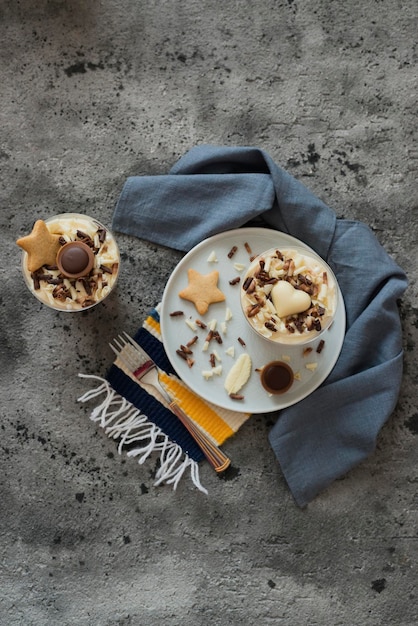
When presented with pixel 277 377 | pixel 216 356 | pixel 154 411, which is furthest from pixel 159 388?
pixel 277 377

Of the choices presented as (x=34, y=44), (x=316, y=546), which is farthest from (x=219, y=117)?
(x=316, y=546)

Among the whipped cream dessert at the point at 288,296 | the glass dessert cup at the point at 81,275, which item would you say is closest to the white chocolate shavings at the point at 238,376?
the whipped cream dessert at the point at 288,296

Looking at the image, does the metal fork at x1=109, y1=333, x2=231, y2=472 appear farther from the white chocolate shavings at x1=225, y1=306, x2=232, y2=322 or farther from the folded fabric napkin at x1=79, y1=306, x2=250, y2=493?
the white chocolate shavings at x1=225, y1=306, x2=232, y2=322

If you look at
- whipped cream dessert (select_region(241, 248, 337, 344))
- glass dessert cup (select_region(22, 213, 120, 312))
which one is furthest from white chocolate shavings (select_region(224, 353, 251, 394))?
glass dessert cup (select_region(22, 213, 120, 312))

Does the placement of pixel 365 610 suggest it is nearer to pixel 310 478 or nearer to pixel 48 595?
pixel 310 478

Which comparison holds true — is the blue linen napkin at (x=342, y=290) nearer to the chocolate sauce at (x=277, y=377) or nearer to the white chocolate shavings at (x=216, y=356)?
the chocolate sauce at (x=277, y=377)

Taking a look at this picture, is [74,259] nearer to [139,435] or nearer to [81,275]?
[81,275]
